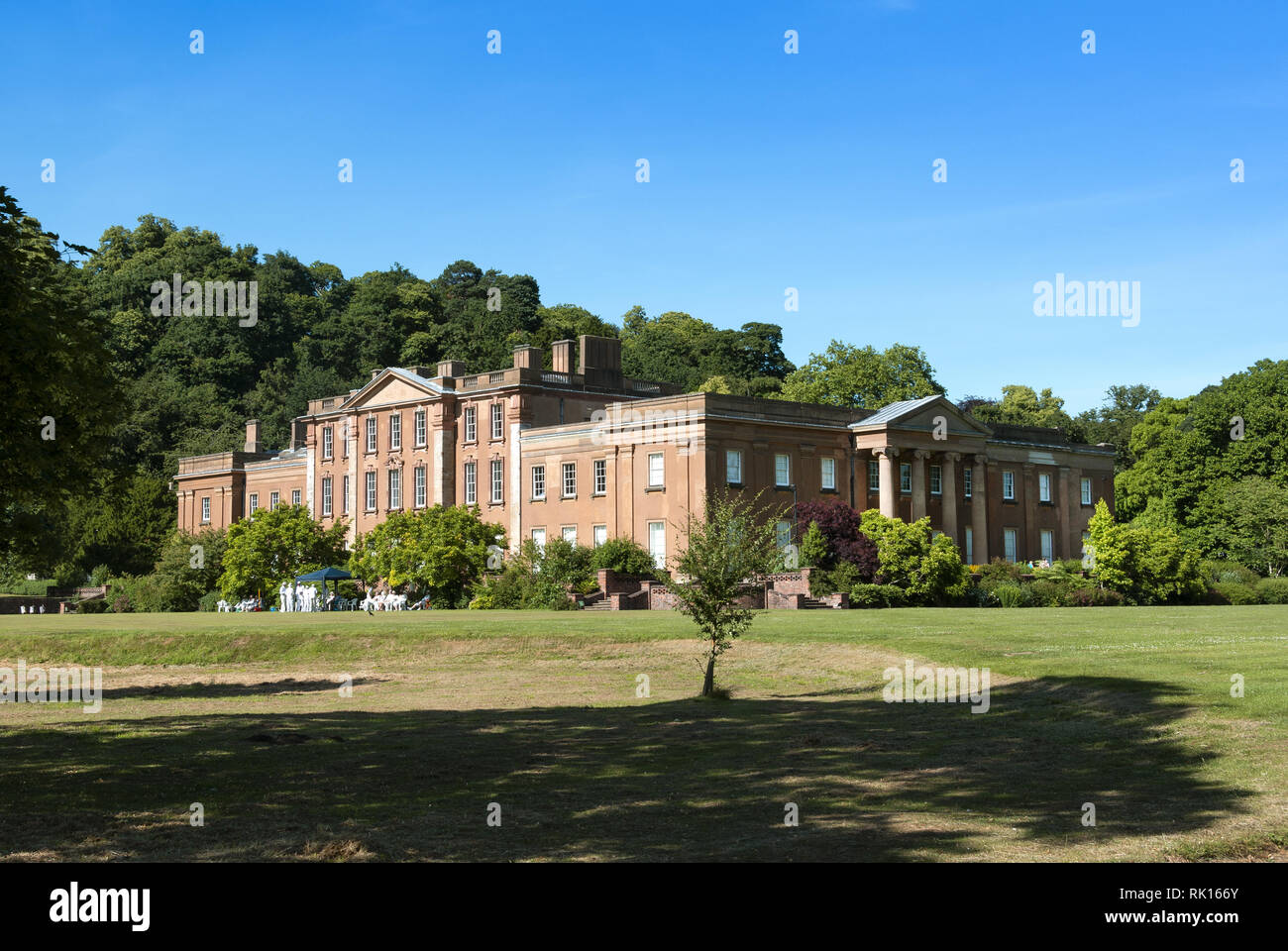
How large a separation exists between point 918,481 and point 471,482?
2370 centimetres

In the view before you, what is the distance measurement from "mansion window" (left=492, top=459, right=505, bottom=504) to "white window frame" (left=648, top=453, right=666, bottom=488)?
10971 mm

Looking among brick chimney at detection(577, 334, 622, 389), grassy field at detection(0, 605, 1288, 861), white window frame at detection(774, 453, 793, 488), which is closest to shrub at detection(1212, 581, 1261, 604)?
white window frame at detection(774, 453, 793, 488)

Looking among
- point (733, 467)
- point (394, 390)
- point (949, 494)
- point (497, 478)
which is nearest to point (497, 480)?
point (497, 478)

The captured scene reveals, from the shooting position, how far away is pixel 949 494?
6819 centimetres

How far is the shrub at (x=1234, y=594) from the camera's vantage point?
58.0m

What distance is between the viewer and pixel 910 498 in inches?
2660

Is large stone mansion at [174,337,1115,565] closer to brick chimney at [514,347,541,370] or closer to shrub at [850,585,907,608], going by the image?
brick chimney at [514,347,541,370]

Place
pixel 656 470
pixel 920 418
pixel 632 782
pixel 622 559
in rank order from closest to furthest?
pixel 632 782
pixel 622 559
pixel 656 470
pixel 920 418

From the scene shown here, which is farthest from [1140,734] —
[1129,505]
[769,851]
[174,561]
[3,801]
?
[1129,505]

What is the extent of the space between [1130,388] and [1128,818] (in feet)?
400

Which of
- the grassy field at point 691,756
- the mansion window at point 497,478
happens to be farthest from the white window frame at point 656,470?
the grassy field at point 691,756

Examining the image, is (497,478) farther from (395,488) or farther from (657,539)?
(657,539)

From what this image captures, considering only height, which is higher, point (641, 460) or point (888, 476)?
point (641, 460)

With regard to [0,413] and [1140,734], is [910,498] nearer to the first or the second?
[1140,734]
